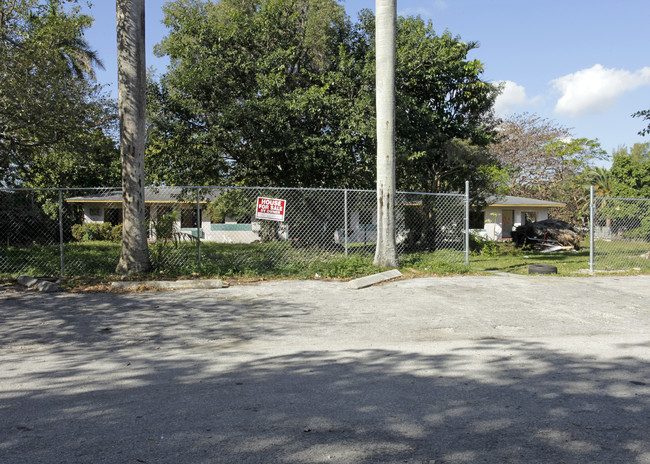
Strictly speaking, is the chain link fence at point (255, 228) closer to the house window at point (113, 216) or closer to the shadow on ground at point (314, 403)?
the shadow on ground at point (314, 403)

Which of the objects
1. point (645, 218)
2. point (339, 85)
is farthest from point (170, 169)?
point (645, 218)

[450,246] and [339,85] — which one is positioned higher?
[339,85]

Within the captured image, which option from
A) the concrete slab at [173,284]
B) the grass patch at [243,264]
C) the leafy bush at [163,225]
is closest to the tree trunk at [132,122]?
the leafy bush at [163,225]

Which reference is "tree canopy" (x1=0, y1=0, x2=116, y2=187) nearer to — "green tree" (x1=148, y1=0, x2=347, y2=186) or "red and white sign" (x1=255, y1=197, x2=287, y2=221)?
"green tree" (x1=148, y1=0, x2=347, y2=186)

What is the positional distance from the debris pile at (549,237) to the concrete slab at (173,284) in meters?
17.5

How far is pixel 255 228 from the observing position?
Result: 765 inches

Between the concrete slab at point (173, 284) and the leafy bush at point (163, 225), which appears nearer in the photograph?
the concrete slab at point (173, 284)

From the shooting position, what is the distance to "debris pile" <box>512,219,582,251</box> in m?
21.8

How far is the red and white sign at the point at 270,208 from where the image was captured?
10.2 metres

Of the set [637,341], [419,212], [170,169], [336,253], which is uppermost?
[170,169]

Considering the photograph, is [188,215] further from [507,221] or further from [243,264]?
[507,221]

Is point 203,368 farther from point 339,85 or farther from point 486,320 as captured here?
point 339,85

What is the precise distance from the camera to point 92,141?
12.1 metres

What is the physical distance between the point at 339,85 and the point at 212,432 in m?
15.0
